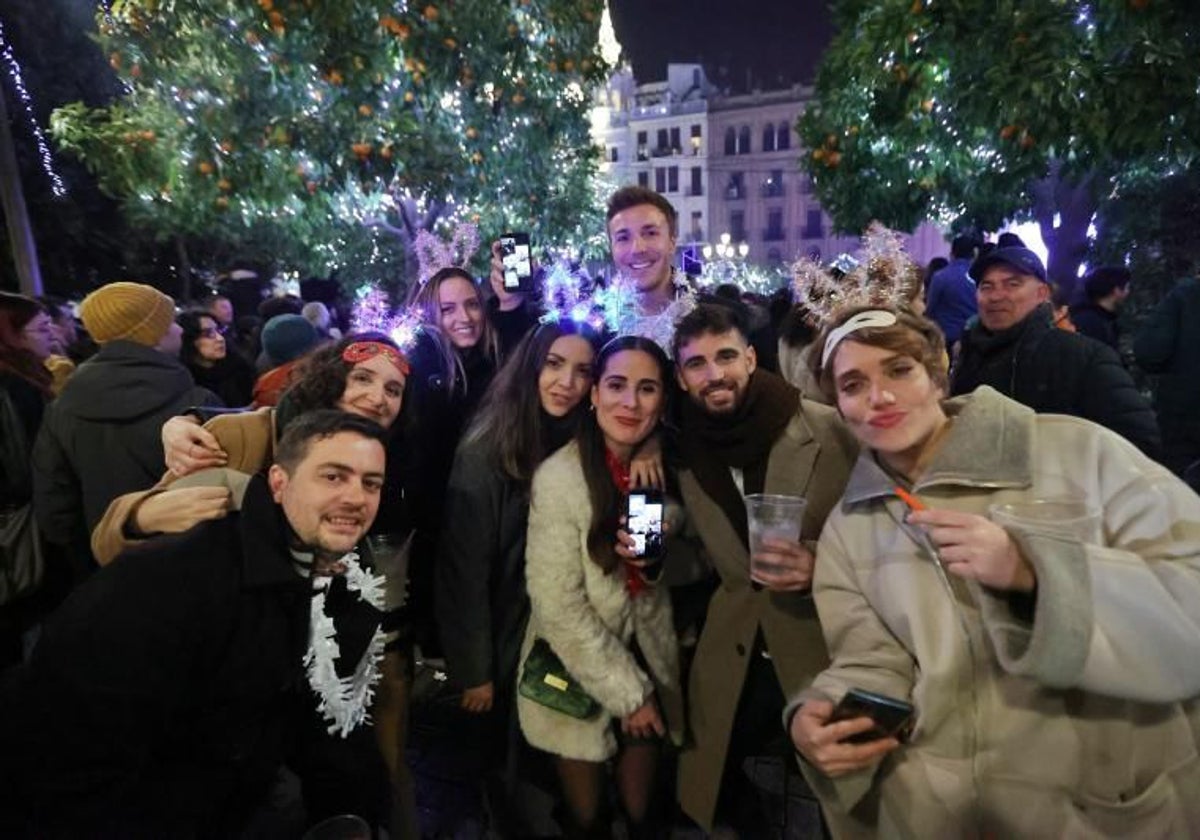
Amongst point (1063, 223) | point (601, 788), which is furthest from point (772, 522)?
point (1063, 223)

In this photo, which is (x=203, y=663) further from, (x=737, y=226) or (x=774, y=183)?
(x=737, y=226)

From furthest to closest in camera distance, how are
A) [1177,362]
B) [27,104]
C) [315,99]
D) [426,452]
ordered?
1. [27,104]
2. [315,99]
3. [1177,362]
4. [426,452]

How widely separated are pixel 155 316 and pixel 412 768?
8.97 ft

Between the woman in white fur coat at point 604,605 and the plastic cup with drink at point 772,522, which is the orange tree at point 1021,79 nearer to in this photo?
the woman in white fur coat at point 604,605

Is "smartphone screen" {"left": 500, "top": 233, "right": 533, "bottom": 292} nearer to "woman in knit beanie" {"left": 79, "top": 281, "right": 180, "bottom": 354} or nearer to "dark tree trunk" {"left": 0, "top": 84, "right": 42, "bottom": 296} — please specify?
"woman in knit beanie" {"left": 79, "top": 281, "right": 180, "bottom": 354}

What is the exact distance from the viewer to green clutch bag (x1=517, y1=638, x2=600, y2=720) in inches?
116

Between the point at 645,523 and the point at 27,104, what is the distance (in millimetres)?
11467

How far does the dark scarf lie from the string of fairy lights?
1053cm

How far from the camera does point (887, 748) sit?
1850 mm

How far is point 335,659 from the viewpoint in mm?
2424

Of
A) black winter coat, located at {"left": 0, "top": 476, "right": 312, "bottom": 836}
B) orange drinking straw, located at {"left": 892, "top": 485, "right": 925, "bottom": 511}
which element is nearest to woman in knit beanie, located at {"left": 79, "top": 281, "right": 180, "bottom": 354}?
black winter coat, located at {"left": 0, "top": 476, "right": 312, "bottom": 836}

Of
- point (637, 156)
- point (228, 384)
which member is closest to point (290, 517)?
point (228, 384)

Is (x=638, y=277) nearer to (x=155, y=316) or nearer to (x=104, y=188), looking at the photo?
(x=155, y=316)

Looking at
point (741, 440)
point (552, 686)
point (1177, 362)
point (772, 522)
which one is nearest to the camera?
point (772, 522)
